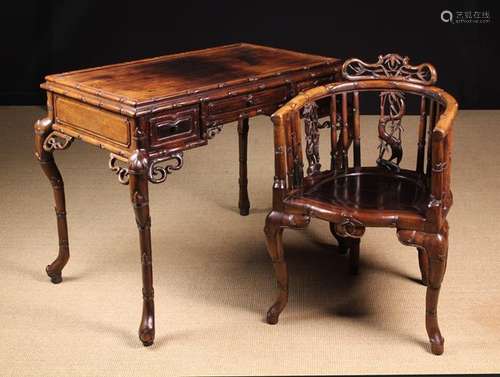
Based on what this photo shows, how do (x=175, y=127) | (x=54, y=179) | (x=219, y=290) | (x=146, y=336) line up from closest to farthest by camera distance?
(x=175, y=127) → (x=146, y=336) → (x=54, y=179) → (x=219, y=290)

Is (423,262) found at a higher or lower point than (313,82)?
lower

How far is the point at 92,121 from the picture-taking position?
3.58 metres

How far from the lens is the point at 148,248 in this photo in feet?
11.6

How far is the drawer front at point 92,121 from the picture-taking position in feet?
11.3

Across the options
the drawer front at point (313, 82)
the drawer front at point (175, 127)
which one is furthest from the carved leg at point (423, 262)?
the drawer front at point (175, 127)

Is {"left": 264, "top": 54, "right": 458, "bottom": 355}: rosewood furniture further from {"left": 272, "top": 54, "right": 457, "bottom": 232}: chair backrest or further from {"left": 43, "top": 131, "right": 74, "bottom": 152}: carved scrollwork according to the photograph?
{"left": 43, "top": 131, "right": 74, "bottom": 152}: carved scrollwork

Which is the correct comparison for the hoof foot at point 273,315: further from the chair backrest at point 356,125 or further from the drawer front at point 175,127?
the drawer front at point 175,127

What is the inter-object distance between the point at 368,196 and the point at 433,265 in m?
0.44

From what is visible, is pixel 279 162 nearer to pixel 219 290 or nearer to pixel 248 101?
pixel 248 101

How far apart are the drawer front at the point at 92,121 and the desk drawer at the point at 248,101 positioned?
1.21 feet

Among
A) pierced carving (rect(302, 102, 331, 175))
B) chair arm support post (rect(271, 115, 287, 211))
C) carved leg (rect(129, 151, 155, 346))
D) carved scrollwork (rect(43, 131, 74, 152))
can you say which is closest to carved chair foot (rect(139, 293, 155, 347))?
carved leg (rect(129, 151, 155, 346))

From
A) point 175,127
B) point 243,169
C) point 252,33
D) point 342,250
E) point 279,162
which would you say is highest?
point 252,33

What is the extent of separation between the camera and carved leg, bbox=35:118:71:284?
152 inches

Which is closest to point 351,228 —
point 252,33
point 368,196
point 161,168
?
point 368,196
